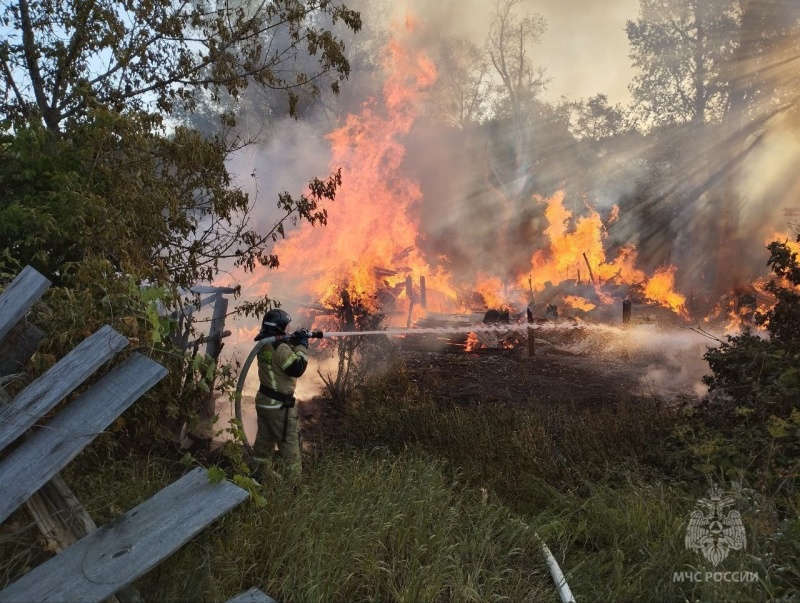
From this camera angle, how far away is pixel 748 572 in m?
3.28

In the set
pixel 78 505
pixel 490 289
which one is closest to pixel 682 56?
pixel 490 289

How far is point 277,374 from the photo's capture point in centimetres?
565

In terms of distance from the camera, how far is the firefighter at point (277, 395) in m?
5.57

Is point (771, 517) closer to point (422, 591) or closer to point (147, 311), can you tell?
point (422, 591)

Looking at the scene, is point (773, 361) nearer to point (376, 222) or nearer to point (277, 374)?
point (277, 374)

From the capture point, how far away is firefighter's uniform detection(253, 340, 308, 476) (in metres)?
5.57

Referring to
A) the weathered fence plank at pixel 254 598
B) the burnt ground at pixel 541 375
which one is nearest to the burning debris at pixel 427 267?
the burnt ground at pixel 541 375

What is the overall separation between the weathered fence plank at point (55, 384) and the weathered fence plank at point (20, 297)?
50 cm

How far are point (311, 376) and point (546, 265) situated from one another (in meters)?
13.9

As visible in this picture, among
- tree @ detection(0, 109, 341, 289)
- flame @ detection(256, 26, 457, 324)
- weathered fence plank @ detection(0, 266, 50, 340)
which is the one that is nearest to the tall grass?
weathered fence plank @ detection(0, 266, 50, 340)

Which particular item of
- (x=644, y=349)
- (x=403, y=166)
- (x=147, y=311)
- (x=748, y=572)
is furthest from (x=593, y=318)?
(x=147, y=311)

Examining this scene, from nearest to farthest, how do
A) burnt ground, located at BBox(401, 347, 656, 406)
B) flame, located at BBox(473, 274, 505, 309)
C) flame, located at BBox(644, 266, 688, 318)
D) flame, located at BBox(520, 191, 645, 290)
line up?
1. burnt ground, located at BBox(401, 347, 656, 406)
2. flame, located at BBox(644, 266, 688, 318)
3. flame, located at BBox(473, 274, 505, 309)
4. flame, located at BBox(520, 191, 645, 290)

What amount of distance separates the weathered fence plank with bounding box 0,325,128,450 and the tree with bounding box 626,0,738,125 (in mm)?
23430

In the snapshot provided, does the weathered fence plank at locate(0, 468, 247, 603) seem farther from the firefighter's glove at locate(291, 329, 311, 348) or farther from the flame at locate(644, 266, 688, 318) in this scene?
the flame at locate(644, 266, 688, 318)
